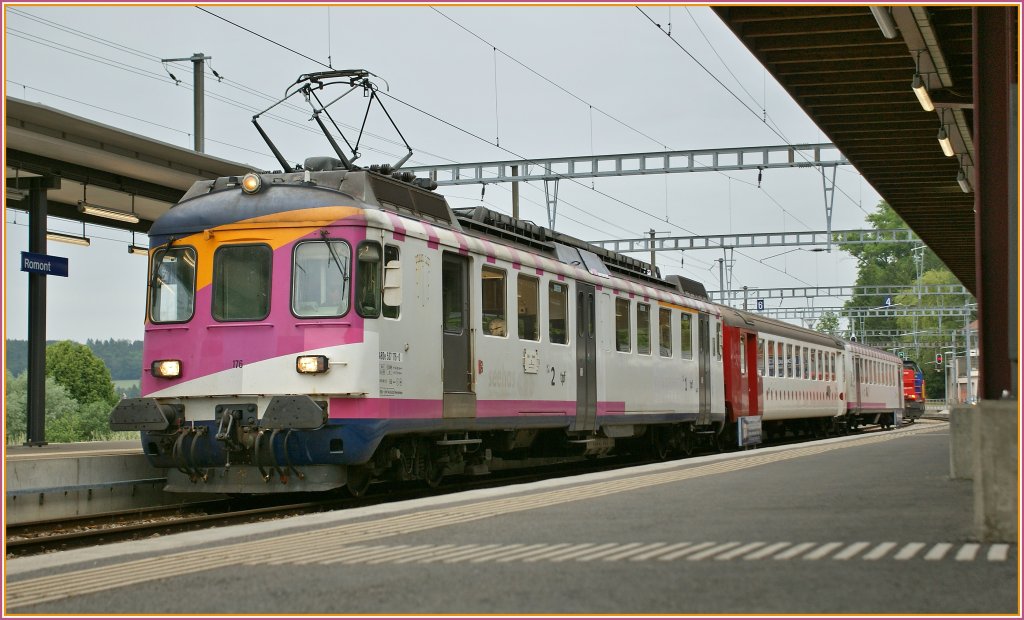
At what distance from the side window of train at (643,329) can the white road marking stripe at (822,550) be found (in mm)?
11741

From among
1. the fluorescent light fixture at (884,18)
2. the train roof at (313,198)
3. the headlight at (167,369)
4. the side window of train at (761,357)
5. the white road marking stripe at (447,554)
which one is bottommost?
the white road marking stripe at (447,554)

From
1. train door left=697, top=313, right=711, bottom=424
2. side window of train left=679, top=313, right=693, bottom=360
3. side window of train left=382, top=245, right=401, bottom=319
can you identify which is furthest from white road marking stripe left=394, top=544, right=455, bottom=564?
train door left=697, top=313, right=711, bottom=424

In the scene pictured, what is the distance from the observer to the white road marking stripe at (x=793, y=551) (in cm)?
718

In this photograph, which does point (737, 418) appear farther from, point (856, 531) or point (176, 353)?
point (856, 531)

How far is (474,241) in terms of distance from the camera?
14422 millimetres

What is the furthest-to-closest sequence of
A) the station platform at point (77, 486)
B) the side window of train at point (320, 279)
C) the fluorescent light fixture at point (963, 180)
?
1. the fluorescent light fixture at point (963, 180)
2. the station platform at point (77, 486)
3. the side window of train at point (320, 279)

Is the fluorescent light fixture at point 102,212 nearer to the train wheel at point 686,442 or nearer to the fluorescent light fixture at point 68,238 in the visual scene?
the fluorescent light fixture at point 68,238

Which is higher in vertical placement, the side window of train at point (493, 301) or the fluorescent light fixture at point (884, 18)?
the fluorescent light fixture at point (884, 18)

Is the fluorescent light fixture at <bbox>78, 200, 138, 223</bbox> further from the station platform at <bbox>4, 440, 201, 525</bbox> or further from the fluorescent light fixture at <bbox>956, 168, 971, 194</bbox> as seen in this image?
the fluorescent light fixture at <bbox>956, 168, 971, 194</bbox>

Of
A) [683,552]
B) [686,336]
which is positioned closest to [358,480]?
[683,552]

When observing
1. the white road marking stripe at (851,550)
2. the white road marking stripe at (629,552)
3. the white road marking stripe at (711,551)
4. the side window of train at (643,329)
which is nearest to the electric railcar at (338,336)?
the side window of train at (643,329)

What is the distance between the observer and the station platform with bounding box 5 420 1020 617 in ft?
19.8

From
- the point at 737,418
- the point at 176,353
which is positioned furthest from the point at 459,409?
the point at 737,418

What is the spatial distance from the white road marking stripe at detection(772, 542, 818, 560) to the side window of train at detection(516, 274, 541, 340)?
7.88 m
